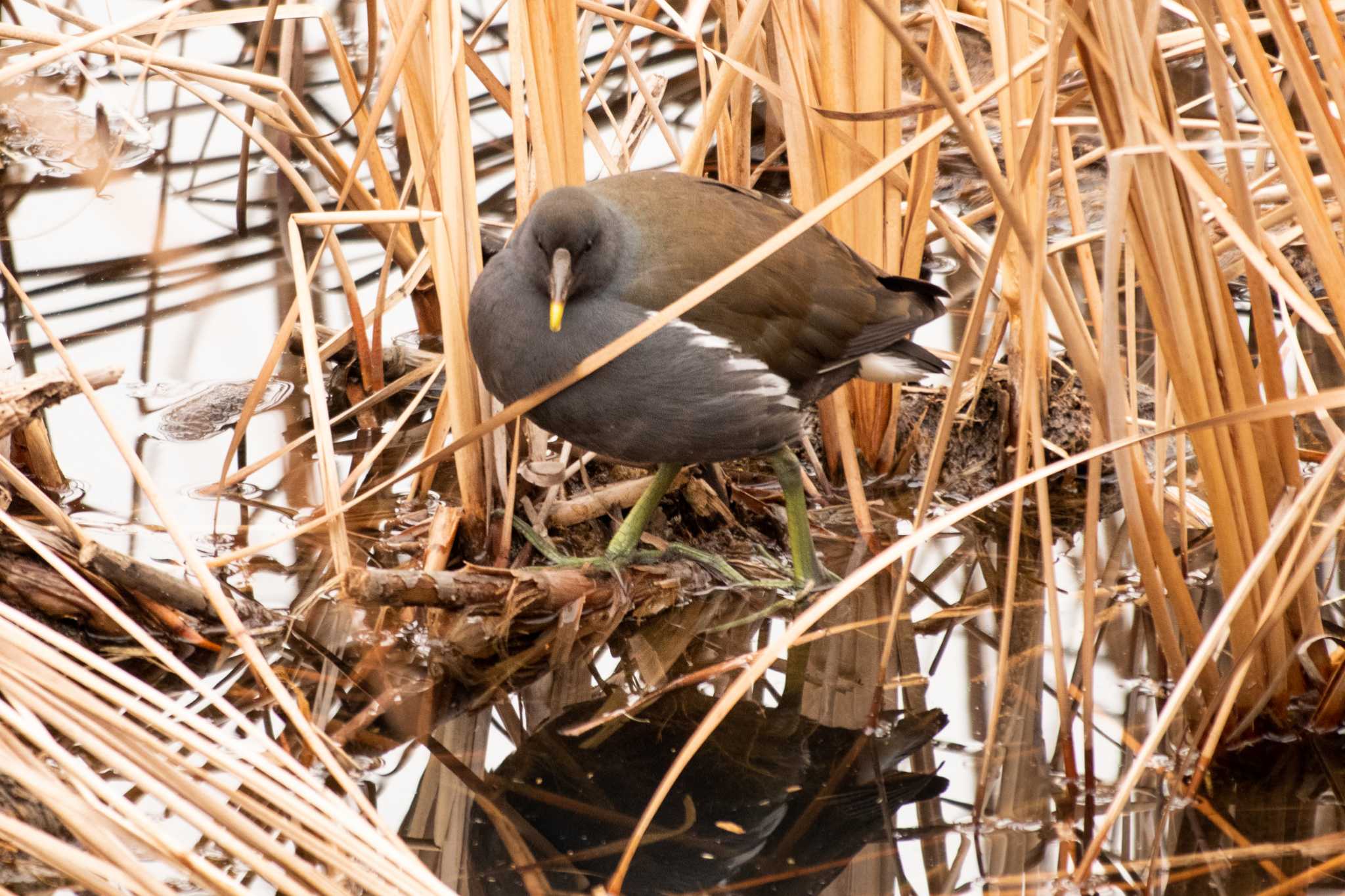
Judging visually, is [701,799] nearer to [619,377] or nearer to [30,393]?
[619,377]

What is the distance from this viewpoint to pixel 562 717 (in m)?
2.28

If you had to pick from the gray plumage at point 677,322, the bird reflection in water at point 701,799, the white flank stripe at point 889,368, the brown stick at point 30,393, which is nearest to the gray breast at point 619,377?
the gray plumage at point 677,322

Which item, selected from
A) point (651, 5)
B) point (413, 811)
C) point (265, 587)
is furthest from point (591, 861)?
point (651, 5)

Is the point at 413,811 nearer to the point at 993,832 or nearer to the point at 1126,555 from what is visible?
the point at 993,832

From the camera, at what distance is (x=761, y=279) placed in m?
2.52

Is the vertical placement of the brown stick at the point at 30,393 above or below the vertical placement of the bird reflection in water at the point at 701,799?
above

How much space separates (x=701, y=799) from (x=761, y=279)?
38.9 inches

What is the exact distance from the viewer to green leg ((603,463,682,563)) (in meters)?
2.74

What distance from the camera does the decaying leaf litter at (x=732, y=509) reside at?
164 cm

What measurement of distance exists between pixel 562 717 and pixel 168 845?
3.56ft

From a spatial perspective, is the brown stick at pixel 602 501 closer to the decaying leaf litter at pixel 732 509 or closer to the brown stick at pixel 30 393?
the decaying leaf litter at pixel 732 509

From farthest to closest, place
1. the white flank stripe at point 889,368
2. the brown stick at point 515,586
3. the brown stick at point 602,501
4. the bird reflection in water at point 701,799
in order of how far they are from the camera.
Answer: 1. the brown stick at point 602,501
2. the white flank stripe at point 889,368
3. the brown stick at point 515,586
4. the bird reflection in water at point 701,799

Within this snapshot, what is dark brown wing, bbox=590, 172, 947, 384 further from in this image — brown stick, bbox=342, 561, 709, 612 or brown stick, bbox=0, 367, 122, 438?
brown stick, bbox=0, 367, 122, 438

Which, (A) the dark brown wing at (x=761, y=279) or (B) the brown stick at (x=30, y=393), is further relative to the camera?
(A) the dark brown wing at (x=761, y=279)
